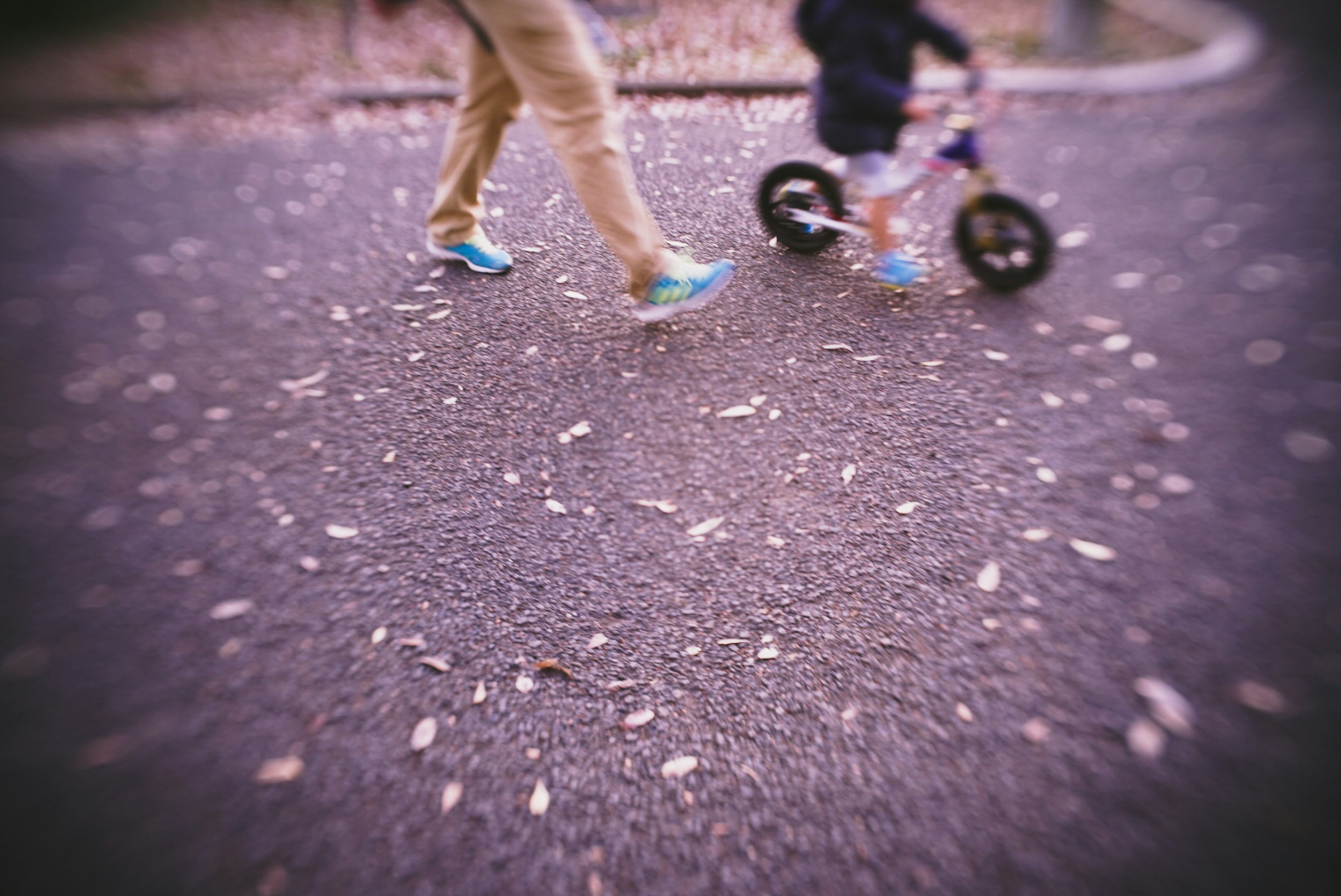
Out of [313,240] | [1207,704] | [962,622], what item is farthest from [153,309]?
[1207,704]

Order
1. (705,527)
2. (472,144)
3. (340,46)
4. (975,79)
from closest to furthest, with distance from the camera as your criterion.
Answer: (705,527) → (975,79) → (472,144) → (340,46)

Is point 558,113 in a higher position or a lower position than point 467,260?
higher

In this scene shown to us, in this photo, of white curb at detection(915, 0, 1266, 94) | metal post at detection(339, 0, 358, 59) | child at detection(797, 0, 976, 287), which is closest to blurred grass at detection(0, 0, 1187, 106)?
metal post at detection(339, 0, 358, 59)

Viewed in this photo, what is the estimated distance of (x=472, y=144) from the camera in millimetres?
3273

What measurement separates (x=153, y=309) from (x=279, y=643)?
302 cm

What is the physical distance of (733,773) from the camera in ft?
5.90

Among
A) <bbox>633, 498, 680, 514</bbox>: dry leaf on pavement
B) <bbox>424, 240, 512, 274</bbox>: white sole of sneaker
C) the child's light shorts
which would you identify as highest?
the child's light shorts

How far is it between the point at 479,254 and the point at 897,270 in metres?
2.40

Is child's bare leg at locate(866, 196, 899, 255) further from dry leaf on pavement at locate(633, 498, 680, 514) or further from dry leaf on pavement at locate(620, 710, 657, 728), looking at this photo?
dry leaf on pavement at locate(620, 710, 657, 728)

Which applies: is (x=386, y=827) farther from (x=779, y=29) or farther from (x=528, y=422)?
(x=779, y=29)

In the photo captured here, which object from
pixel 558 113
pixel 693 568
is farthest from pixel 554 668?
pixel 558 113

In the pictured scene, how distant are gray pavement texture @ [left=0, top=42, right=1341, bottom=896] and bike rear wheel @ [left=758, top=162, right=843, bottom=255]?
0.18m

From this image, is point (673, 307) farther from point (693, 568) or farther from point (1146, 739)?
point (1146, 739)

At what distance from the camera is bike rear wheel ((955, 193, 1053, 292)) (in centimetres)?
300
